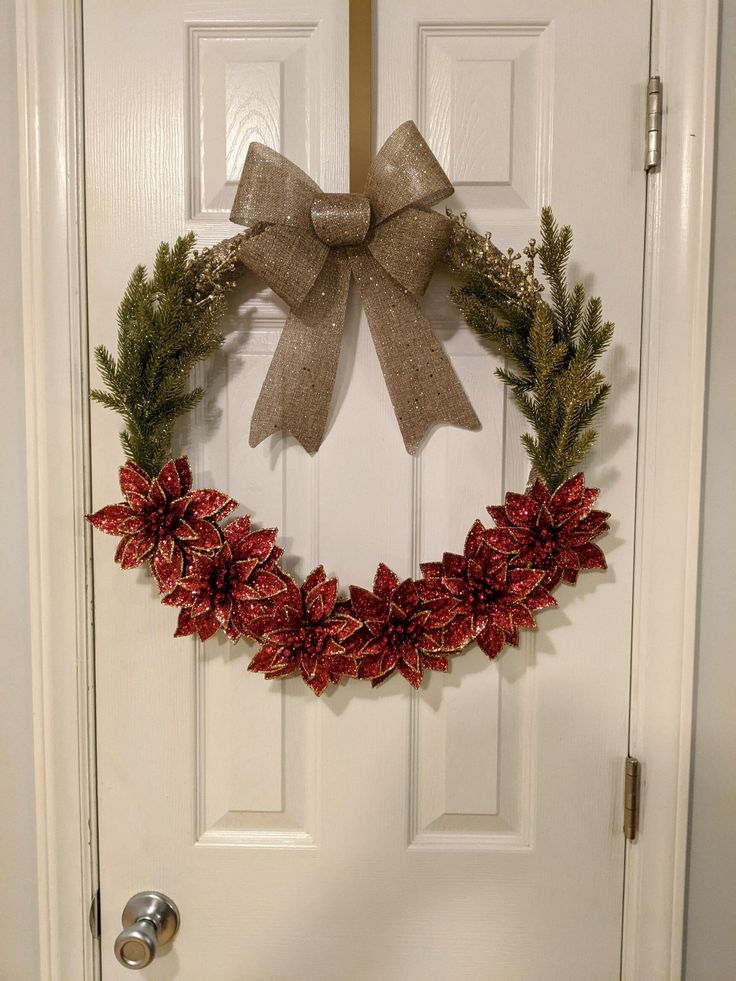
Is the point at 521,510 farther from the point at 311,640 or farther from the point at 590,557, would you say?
the point at 311,640

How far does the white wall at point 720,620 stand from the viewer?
0.80 m

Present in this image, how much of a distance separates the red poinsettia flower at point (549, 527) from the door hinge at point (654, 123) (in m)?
0.39

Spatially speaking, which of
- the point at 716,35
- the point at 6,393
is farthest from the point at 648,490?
the point at 6,393

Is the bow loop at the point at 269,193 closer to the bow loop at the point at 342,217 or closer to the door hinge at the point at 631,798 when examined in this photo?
the bow loop at the point at 342,217

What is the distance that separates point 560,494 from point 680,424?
19 cm

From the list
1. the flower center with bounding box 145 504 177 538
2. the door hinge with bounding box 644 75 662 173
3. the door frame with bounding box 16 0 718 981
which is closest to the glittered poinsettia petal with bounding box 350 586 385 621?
the flower center with bounding box 145 504 177 538

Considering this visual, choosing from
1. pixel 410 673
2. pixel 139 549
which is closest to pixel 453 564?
pixel 410 673

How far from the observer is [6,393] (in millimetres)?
838

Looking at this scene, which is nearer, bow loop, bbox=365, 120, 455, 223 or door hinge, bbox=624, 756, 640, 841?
bow loop, bbox=365, 120, 455, 223

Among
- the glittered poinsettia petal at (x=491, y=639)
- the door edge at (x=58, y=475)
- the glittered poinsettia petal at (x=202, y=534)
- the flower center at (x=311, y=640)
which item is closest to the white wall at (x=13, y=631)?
the door edge at (x=58, y=475)

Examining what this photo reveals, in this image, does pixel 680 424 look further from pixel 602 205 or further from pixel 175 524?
pixel 175 524

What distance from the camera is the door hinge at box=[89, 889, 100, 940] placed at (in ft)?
2.86

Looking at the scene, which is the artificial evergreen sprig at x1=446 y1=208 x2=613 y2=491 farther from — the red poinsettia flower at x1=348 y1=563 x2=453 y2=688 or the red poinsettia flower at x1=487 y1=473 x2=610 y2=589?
the red poinsettia flower at x1=348 y1=563 x2=453 y2=688

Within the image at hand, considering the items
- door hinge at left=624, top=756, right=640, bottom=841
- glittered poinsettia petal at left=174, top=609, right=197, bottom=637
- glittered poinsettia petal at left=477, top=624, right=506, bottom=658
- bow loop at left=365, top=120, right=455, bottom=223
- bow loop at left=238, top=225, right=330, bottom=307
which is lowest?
door hinge at left=624, top=756, right=640, bottom=841
